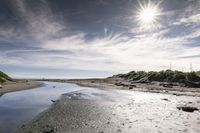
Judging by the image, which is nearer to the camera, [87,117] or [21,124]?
[21,124]

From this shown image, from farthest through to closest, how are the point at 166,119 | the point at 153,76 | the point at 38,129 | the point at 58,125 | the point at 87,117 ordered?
1. the point at 153,76
2. the point at 87,117
3. the point at 166,119
4. the point at 58,125
5. the point at 38,129

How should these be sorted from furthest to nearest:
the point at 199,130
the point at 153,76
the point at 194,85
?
the point at 153,76 → the point at 194,85 → the point at 199,130

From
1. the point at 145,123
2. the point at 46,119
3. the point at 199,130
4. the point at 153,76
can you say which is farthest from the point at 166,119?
the point at 153,76

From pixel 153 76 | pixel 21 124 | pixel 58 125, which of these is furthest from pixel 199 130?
pixel 153 76

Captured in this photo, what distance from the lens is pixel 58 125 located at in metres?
17.4

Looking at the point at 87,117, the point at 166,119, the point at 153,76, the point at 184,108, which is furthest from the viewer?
the point at 153,76

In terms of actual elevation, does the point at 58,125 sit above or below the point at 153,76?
below

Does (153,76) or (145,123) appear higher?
(153,76)

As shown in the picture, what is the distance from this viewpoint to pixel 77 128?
Answer: 16.5 metres

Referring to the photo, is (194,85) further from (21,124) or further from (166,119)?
(21,124)

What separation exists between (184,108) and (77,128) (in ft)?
45.0

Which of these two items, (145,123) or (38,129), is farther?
(145,123)

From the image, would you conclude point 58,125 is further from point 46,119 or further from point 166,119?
point 166,119

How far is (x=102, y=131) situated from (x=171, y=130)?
17.3ft
